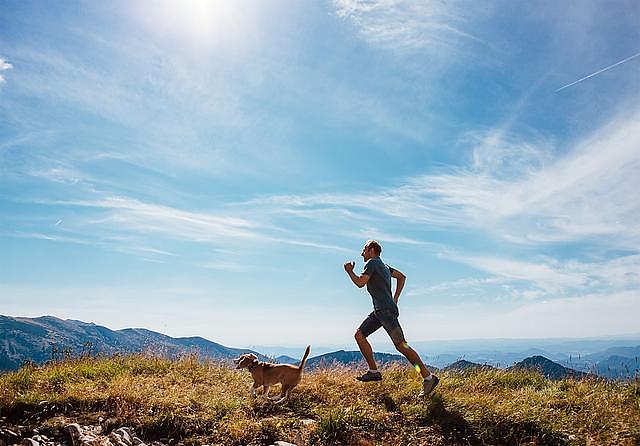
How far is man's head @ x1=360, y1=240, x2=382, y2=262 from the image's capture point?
30.4 ft

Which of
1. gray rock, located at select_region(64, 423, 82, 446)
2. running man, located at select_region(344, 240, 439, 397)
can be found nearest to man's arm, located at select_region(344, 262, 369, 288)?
running man, located at select_region(344, 240, 439, 397)

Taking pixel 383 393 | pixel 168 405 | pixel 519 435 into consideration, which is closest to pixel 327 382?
pixel 383 393

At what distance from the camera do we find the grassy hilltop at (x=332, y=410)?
704cm

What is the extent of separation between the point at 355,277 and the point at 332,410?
249cm

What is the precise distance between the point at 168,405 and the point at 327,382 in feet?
10.9

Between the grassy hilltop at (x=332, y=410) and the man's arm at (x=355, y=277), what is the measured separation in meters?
2.20

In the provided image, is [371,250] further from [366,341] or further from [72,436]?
[72,436]

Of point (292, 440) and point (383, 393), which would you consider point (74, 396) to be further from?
point (383, 393)

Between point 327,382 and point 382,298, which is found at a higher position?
point 382,298

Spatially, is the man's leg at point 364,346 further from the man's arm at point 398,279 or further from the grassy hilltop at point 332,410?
the man's arm at point 398,279

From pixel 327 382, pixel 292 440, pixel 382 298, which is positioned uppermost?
pixel 382 298

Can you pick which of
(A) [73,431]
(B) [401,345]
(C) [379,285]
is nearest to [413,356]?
(B) [401,345]

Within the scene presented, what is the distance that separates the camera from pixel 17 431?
6793mm

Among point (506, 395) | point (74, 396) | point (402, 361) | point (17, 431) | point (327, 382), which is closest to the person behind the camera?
point (17, 431)
